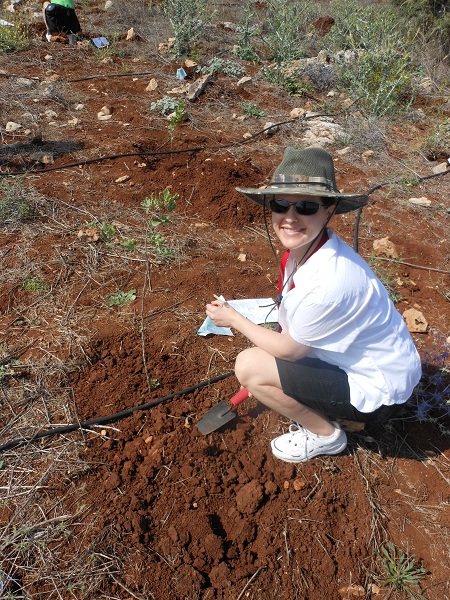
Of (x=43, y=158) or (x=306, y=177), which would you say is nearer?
(x=306, y=177)

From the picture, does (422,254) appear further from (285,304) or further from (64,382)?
(64,382)

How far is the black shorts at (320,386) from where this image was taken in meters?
1.89

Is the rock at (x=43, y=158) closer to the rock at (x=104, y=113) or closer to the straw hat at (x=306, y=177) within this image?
the rock at (x=104, y=113)

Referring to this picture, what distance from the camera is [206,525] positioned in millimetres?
1940

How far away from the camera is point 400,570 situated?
183 cm

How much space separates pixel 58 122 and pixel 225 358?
442 cm

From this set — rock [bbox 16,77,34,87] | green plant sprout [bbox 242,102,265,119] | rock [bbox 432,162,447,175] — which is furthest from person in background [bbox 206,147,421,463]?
rock [bbox 16,77,34,87]

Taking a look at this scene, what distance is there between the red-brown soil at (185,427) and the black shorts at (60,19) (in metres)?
5.06

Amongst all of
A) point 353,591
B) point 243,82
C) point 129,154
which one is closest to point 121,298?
point 353,591

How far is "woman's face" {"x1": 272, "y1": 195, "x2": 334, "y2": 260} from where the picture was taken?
1.73 metres

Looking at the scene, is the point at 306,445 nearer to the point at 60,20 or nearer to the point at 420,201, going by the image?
the point at 420,201

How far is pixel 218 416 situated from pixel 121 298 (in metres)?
1.17

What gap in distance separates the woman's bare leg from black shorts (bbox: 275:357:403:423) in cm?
5

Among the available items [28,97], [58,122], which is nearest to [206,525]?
[58,122]
